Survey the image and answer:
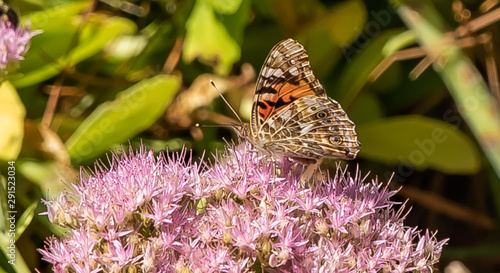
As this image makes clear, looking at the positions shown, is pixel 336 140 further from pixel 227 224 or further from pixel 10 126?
pixel 10 126

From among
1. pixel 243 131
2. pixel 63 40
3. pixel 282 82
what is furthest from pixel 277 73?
pixel 63 40

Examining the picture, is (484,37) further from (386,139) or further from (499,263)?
(499,263)

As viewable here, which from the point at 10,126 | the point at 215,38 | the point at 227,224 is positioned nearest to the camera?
the point at 227,224

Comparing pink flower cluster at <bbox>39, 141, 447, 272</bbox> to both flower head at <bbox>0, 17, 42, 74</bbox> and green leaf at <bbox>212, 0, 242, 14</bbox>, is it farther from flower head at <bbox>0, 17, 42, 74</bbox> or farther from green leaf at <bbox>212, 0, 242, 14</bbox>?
green leaf at <bbox>212, 0, 242, 14</bbox>

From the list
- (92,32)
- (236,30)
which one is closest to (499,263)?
(236,30)

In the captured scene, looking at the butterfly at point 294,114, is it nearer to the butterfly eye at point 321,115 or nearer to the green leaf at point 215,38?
the butterfly eye at point 321,115

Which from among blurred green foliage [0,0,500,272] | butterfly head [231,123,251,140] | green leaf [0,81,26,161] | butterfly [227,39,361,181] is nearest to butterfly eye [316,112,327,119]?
butterfly [227,39,361,181]
